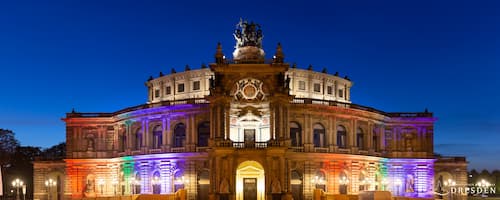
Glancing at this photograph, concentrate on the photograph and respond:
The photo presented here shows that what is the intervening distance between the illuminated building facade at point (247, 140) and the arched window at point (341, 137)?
181 mm

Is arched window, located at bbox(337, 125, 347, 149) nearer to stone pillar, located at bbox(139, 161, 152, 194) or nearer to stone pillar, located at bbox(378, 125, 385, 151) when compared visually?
stone pillar, located at bbox(378, 125, 385, 151)

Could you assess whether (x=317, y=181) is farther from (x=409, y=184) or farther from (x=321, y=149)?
(x=409, y=184)

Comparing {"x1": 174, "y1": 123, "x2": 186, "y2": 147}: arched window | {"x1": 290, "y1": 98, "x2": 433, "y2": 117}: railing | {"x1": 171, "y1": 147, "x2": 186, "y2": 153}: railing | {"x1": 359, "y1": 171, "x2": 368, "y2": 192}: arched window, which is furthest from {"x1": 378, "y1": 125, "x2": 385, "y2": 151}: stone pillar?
{"x1": 171, "y1": 147, "x2": 186, "y2": 153}: railing

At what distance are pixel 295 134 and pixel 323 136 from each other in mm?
4226

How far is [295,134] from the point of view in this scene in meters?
77.0

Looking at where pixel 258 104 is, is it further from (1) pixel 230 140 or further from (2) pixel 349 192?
(2) pixel 349 192

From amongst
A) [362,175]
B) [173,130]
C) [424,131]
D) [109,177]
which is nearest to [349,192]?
[362,175]

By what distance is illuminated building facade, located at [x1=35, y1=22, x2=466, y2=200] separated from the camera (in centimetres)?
6856

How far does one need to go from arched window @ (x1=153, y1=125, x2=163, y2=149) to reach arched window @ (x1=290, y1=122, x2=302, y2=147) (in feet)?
52.7

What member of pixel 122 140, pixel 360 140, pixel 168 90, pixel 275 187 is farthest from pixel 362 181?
pixel 122 140

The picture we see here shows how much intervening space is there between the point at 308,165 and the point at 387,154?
1522 cm

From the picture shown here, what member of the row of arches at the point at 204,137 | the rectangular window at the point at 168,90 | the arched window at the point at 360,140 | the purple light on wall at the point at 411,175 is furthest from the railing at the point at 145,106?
the purple light on wall at the point at 411,175

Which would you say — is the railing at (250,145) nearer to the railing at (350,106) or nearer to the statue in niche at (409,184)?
the railing at (350,106)

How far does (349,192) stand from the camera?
7944 cm
